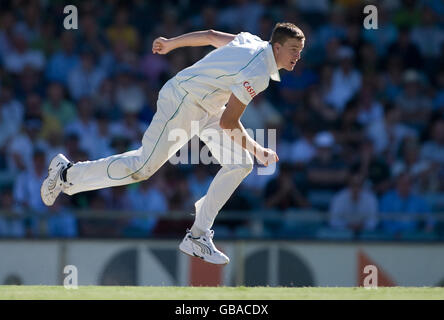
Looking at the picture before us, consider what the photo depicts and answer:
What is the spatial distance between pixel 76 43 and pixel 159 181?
3.38m

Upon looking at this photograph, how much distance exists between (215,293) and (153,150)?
131cm

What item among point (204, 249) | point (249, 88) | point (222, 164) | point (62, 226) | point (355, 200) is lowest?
point (204, 249)

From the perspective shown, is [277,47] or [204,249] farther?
[204,249]

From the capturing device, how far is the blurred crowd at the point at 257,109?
13.2 metres

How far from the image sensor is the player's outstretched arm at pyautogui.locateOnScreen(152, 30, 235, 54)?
8227 mm

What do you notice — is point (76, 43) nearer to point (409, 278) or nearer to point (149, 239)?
point (149, 239)

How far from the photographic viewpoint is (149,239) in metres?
11.8

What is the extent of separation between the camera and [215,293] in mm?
7453

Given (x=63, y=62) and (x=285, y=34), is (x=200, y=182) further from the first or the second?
(x=285, y=34)

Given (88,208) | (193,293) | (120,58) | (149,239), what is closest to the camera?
(193,293)

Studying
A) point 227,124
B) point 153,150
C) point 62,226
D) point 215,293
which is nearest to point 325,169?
point 62,226

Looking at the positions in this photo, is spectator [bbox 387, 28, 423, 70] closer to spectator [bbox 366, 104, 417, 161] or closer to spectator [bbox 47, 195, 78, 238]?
spectator [bbox 366, 104, 417, 161]

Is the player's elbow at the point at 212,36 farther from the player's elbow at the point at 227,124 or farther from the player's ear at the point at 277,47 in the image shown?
the player's elbow at the point at 227,124
